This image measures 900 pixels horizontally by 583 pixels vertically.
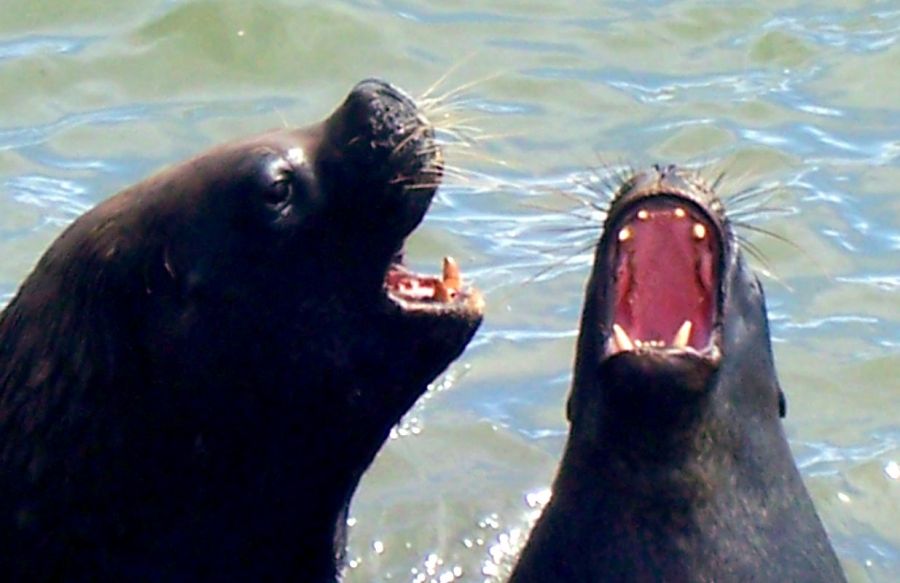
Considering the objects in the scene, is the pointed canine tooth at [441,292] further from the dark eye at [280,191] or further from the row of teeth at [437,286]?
the dark eye at [280,191]

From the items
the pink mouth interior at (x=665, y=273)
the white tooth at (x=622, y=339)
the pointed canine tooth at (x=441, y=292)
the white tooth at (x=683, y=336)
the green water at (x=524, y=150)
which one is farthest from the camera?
the green water at (x=524, y=150)

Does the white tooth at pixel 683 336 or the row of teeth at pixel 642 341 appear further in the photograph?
the white tooth at pixel 683 336

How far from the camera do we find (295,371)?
21.6 feet

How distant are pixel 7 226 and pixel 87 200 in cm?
38

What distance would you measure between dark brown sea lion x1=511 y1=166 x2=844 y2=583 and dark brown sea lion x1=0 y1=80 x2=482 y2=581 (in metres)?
0.43

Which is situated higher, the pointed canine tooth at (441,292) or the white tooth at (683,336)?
the white tooth at (683,336)

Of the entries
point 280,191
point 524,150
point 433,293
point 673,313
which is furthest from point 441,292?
point 524,150

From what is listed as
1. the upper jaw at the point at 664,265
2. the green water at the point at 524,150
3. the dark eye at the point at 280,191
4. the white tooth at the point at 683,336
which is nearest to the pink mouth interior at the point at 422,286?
the dark eye at the point at 280,191

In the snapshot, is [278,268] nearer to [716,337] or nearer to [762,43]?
[716,337]

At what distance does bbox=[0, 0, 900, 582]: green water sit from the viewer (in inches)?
356

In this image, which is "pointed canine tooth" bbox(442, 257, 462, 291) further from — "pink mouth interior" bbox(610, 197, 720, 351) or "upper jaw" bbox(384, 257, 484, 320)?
"pink mouth interior" bbox(610, 197, 720, 351)

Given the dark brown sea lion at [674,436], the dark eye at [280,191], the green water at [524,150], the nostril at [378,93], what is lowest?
the green water at [524,150]

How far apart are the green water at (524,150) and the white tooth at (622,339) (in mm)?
2245

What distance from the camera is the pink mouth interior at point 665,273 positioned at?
638 centimetres
